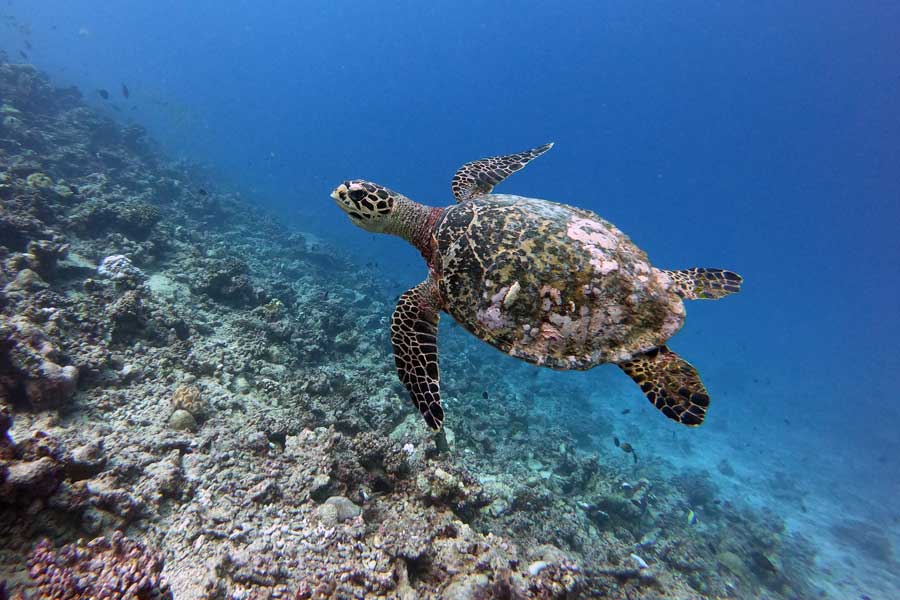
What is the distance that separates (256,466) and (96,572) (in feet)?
5.49

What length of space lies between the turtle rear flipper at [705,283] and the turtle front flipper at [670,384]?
833mm

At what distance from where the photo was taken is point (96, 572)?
90.7 inches

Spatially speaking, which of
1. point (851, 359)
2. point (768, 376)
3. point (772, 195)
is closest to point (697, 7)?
point (772, 195)

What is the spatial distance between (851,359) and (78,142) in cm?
8534

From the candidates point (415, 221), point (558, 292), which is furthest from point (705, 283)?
point (415, 221)

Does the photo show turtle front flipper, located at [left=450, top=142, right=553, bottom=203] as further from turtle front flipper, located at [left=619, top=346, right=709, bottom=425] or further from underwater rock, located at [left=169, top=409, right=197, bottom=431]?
underwater rock, located at [left=169, top=409, right=197, bottom=431]

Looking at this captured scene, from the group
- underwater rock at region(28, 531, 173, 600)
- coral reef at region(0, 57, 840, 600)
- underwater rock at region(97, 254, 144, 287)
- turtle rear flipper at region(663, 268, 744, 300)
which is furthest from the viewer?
underwater rock at region(97, 254, 144, 287)

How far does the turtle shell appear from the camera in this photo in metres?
3.21

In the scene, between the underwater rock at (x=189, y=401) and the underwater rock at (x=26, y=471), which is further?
the underwater rock at (x=189, y=401)

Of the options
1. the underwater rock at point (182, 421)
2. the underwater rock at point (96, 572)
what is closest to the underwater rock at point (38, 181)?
the underwater rock at point (182, 421)

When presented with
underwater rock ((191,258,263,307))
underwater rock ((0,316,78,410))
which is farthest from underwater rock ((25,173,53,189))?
underwater rock ((0,316,78,410))

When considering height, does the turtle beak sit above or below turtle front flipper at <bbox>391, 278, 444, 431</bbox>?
above

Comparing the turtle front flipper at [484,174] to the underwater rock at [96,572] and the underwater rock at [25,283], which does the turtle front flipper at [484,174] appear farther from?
the underwater rock at [25,283]

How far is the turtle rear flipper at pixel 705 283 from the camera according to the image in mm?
3873
